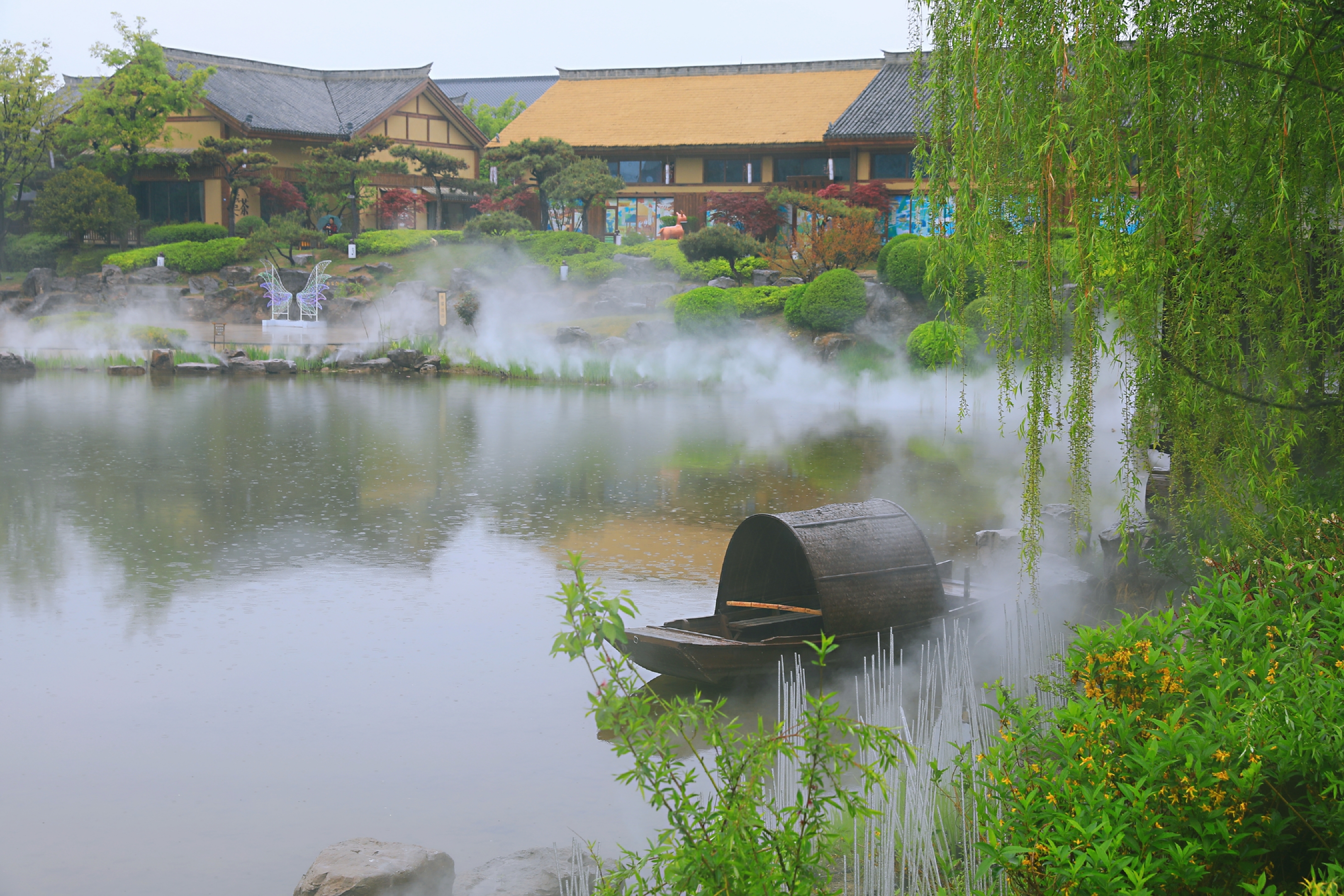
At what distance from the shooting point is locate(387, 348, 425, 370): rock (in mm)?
26281

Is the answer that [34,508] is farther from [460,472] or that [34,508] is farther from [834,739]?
[834,739]

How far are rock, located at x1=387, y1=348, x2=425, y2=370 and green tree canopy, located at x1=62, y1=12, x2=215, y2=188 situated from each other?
1182 cm

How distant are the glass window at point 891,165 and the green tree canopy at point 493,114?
17.5 metres

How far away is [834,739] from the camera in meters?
6.39

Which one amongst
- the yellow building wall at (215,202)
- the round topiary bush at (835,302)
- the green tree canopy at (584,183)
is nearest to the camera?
the round topiary bush at (835,302)

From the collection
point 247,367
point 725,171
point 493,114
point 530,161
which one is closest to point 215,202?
point 530,161

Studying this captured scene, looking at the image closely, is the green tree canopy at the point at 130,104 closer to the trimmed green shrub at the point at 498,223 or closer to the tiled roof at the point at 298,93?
the tiled roof at the point at 298,93

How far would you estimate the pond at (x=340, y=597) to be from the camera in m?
5.53

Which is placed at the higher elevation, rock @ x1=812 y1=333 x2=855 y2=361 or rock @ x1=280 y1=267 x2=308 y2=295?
rock @ x1=280 y1=267 x2=308 y2=295

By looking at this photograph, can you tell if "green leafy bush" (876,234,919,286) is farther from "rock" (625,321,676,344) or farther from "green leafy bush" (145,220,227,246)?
"green leafy bush" (145,220,227,246)

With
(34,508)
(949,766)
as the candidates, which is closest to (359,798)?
(949,766)

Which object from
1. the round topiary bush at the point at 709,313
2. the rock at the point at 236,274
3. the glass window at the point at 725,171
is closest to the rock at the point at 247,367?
the rock at the point at 236,274

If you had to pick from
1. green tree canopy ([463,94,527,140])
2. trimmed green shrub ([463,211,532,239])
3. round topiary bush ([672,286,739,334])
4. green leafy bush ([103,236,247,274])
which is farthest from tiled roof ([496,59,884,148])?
green leafy bush ([103,236,247,274])

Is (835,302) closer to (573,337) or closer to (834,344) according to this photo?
(834,344)
